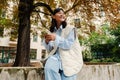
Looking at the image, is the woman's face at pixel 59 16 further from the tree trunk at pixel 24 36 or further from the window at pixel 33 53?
the window at pixel 33 53

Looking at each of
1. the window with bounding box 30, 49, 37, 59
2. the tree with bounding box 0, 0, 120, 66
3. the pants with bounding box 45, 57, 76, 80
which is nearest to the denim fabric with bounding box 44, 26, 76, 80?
the pants with bounding box 45, 57, 76, 80

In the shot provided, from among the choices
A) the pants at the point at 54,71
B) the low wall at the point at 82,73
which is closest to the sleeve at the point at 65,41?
the pants at the point at 54,71

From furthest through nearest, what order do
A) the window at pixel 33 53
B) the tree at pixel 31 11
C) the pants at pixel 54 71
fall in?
the window at pixel 33 53
the tree at pixel 31 11
the pants at pixel 54 71

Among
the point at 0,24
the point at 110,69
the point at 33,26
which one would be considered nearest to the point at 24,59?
the point at 0,24

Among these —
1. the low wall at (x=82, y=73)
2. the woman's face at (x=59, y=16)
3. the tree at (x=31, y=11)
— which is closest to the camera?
the woman's face at (x=59, y=16)

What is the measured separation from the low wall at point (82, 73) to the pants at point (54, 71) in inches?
34.4

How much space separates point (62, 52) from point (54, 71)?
33 cm

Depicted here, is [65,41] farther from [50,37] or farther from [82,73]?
[82,73]

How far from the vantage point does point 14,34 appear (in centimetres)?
1602

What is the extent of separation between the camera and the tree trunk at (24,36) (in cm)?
1239

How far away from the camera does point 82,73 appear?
17.3ft

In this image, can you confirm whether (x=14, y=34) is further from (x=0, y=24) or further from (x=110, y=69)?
(x=110, y=69)

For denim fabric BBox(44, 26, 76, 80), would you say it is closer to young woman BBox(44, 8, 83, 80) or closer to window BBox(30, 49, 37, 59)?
young woman BBox(44, 8, 83, 80)

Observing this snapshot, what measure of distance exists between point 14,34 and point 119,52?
762cm
